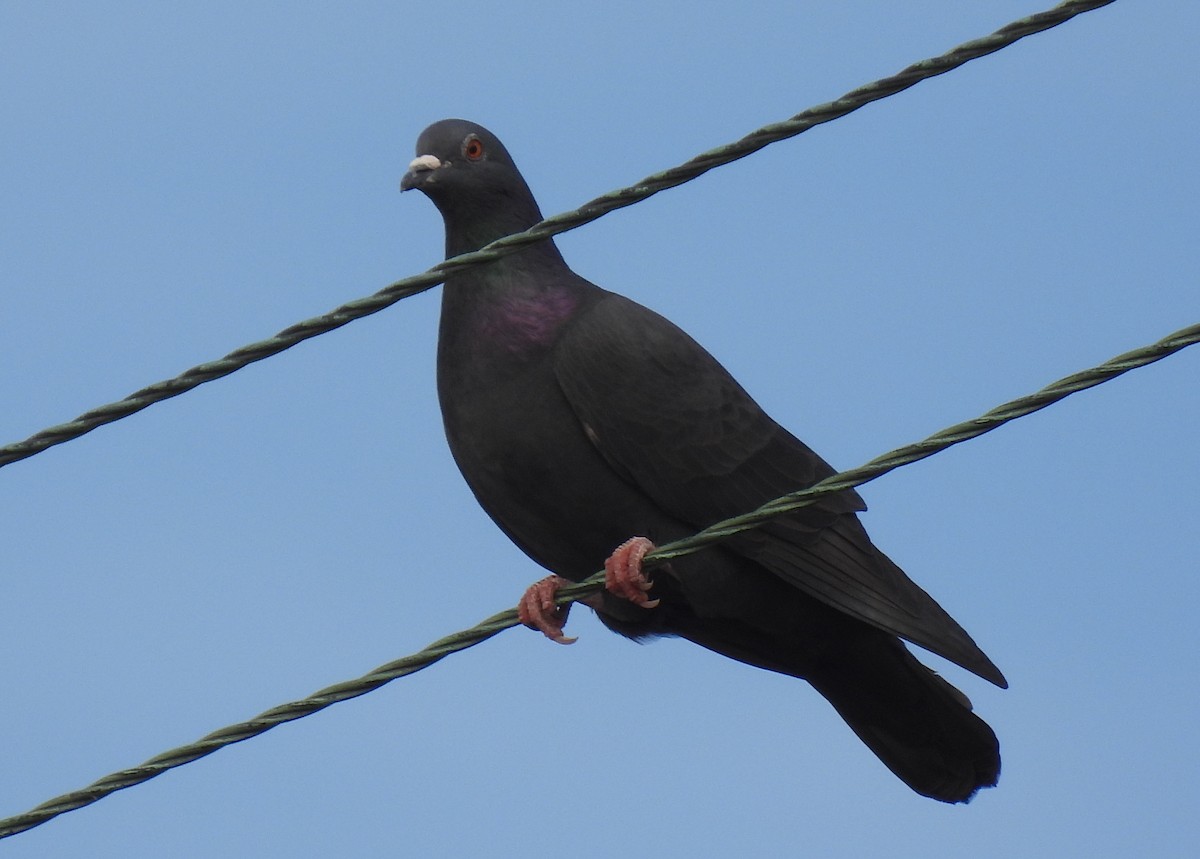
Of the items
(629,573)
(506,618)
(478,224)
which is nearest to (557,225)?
(506,618)

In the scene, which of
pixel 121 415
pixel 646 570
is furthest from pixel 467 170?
pixel 121 415

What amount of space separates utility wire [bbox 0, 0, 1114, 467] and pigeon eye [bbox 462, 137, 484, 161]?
2603 mm

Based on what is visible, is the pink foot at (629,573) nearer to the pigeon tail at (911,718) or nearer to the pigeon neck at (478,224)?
the pigeon tail at (911,718)

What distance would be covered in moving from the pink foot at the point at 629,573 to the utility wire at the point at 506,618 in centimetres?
120

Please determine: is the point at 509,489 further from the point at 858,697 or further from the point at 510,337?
the point at 858,697

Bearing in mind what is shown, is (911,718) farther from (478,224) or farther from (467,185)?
(467,185)

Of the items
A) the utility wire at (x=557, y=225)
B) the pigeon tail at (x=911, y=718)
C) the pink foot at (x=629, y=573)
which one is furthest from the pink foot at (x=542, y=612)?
the utility wire at (x=557, y=225)

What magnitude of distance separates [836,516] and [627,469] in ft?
2.40

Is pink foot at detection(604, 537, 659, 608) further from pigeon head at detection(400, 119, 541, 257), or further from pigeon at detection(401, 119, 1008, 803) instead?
pigeon head at detection(400, 119, 541, 257)

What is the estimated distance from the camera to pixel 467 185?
6.51m

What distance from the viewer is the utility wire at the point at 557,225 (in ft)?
12.6

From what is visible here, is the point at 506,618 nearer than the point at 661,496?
Yes

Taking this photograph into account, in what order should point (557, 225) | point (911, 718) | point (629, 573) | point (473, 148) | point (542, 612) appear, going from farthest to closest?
point (473, 148)
point (911, 718)
point (542, 612)
point (629, 573)
point (557, 225)

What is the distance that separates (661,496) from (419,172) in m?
1.42
